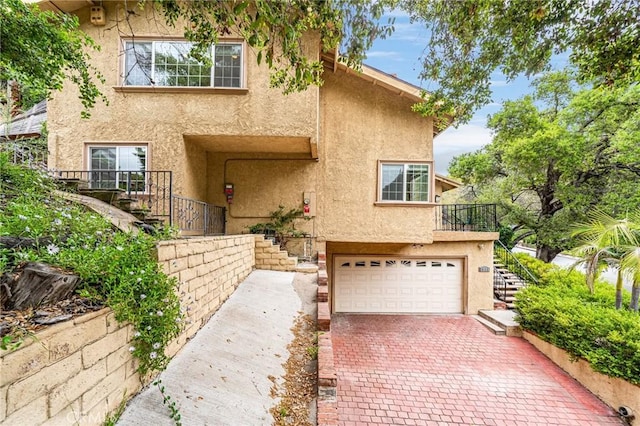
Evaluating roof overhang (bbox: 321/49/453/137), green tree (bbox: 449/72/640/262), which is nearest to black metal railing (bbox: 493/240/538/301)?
green tree (bbox: 449/72/640/262)

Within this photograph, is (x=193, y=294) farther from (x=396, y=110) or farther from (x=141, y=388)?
(x=396, y=110)

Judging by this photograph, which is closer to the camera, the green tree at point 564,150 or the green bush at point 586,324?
the green bush at point 586,324

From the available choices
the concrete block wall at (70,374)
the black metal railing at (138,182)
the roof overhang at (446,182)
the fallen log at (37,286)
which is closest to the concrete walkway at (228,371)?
the concrete block wall at (70,374)

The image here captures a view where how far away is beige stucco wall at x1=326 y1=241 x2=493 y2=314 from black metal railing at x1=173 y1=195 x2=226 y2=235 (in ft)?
12.9

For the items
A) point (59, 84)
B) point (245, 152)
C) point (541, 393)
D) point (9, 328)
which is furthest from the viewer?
point (245, 152)

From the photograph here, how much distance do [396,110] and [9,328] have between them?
966cm

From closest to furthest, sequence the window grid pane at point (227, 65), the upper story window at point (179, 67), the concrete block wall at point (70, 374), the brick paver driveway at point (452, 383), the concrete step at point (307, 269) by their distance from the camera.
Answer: the concrete block wall at point (70, 374) < the brick paver driveway at point (452, 383) < the upper story window at point (179, 67) < the window grid pane at point (227, 65) < the concrete step at point (307, 269)

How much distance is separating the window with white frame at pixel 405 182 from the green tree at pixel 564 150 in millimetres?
6356

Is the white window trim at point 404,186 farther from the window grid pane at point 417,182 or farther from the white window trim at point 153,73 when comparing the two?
the white window trim at point 153,73

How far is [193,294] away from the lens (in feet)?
12.5

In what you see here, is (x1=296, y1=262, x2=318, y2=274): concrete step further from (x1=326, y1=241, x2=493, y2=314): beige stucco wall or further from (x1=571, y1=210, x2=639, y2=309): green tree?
(x1=571, y1=210, x2=639, y2=309): green tree

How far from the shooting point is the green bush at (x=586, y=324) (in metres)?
5.54

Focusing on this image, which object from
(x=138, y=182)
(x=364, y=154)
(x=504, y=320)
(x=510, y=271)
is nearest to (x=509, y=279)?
(x=510, y=271)

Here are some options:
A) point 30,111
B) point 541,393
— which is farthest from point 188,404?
point 30,111
